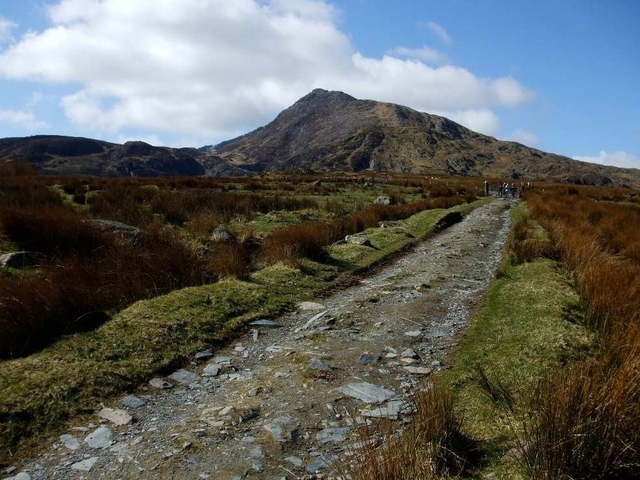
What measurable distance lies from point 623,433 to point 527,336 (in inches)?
139

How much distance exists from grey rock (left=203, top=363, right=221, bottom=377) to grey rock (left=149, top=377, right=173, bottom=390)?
51cm

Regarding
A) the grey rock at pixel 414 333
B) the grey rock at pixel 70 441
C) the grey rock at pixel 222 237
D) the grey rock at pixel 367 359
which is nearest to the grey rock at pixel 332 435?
the grey rock at pixel 367 359

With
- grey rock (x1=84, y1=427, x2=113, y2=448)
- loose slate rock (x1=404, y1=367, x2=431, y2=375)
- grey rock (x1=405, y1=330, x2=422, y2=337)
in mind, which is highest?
grey rock (x1=405, y1=330, x2=422, y2=337)

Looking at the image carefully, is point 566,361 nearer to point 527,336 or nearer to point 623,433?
point 527,336

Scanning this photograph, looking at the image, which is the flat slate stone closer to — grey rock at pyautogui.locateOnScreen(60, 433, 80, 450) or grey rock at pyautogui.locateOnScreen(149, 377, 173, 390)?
grey rock at pyautogui.locateOnScreen(149, 377, 173, 390)

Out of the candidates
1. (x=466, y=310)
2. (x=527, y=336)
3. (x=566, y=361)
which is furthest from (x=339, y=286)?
(x=566, y=361)

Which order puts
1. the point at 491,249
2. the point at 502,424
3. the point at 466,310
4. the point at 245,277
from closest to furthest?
the point at 502,424
the point at 466,310
the point at 245,277
the point at 491,249

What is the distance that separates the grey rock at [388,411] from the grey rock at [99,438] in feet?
8.70

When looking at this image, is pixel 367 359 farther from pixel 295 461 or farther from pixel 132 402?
pixel 132 402

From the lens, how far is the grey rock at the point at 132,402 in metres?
5.12

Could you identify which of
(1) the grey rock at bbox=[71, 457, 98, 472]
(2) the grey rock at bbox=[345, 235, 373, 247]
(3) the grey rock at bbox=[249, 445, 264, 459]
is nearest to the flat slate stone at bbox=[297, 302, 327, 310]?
(3) the grey rock at bbox=[249, 445, 264, 459]

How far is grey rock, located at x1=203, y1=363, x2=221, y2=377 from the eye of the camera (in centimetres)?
599

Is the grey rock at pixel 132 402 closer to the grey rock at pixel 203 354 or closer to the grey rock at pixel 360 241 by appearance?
the grey rock at pixel 203 354

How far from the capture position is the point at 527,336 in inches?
260
